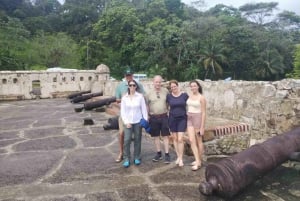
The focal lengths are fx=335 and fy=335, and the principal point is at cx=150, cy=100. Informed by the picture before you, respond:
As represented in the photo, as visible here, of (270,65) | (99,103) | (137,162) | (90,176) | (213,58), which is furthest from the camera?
(270,65)

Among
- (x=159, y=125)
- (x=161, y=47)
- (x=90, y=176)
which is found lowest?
(x=90, y=176)

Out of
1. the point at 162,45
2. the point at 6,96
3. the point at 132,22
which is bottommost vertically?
the point at 6,96

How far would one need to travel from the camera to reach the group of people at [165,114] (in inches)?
193

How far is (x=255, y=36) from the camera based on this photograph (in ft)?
148

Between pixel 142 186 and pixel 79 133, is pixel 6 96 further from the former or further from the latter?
pixel 142 186

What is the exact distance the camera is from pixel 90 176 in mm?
4730

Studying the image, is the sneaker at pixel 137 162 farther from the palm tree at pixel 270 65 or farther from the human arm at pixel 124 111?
the palm tree at pixel 270 65

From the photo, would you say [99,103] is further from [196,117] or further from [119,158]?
[196,117]

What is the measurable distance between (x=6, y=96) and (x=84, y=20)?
37.9 m

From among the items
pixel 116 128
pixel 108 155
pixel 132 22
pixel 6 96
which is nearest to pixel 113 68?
pixel 132 22

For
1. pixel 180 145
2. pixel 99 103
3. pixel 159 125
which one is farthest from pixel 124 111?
pixel 99 103

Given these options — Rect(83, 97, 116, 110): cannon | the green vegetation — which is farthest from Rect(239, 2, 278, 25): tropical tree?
Rect(83, 97, 116, 110): cannon

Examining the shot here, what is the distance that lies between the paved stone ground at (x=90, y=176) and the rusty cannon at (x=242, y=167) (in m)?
0.24

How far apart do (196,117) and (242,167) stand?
55.4 inches
